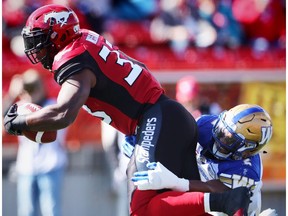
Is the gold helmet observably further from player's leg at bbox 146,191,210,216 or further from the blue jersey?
player's leg at bbox 146,191,210,216

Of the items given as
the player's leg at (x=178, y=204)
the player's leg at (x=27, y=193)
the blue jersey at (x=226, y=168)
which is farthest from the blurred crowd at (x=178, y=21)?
the player's leg at (x=178, y=204)

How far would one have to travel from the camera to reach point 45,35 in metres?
5.59

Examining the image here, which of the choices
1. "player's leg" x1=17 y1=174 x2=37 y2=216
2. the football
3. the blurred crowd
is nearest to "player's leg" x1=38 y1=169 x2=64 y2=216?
"player's leg" x1=17 y1=174 x2=37 y2=216

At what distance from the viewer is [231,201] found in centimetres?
537

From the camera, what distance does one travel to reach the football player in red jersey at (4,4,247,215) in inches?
217

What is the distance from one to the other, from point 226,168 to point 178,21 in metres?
4.77

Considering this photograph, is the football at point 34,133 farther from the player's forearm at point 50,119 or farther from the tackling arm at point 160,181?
the tackling arm at point 160,181

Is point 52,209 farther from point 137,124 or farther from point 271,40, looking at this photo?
point 271,40

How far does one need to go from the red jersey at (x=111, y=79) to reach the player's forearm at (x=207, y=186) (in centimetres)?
53

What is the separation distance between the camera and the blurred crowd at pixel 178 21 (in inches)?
399

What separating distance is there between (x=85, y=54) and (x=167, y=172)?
2.92 ft

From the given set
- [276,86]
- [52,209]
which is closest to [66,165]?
[52,209]

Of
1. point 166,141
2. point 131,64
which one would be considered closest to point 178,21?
A: point 131,64

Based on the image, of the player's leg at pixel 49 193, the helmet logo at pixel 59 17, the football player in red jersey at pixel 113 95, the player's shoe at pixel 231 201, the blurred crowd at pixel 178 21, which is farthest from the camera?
the blurred crowd at pixel 178 21
